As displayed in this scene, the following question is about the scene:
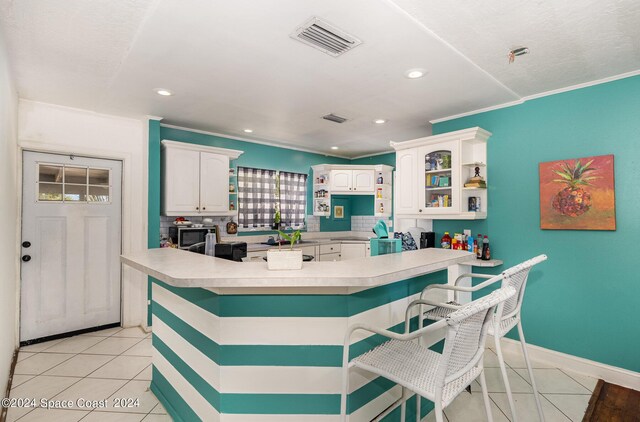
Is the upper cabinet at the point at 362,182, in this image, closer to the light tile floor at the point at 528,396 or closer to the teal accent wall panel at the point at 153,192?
the teal accent wall panel at the point at 153,192

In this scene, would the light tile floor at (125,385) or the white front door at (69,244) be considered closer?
the light tile floor at (125,385)

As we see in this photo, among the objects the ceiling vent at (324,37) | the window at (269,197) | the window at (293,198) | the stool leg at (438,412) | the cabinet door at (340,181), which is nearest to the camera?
the stool leg at (438,412)

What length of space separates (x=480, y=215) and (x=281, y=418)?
9.54ft

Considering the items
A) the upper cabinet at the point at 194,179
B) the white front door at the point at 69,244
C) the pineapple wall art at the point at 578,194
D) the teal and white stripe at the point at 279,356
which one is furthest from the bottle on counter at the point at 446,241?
the white front door at the point at 69,244

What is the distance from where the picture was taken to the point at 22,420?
223 centimetres

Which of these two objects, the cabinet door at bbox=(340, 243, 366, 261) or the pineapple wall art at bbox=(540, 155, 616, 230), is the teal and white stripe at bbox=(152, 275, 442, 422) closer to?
the pineapple wall art at bbox=(540, 155, 616, 230)

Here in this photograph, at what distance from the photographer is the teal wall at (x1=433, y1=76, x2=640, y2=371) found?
277 cm

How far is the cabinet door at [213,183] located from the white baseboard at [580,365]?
381 centimetres

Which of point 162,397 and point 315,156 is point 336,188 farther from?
point 162,397

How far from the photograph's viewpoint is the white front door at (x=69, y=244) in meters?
3.52

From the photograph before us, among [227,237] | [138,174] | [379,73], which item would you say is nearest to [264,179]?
[227,237]

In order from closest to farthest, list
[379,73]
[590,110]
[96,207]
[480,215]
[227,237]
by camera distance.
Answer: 1. [379,73]
2. [590,110]
3. [480,215]
4. [96,207]
5. [227,237]

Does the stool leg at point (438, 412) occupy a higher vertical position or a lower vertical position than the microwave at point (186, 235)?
lower

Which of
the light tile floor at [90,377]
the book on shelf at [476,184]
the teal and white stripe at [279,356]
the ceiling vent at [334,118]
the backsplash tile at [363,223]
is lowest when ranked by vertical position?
the light tile floor at [90,377]
